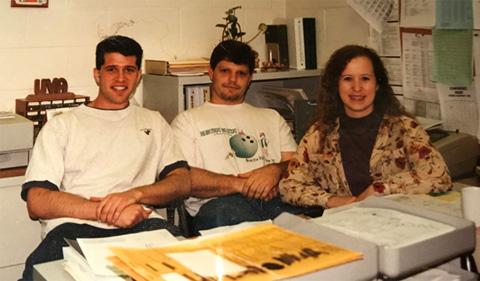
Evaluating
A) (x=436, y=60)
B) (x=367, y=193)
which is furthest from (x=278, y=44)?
(x=367, y=193)

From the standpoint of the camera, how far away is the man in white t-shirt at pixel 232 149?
250 centimetres

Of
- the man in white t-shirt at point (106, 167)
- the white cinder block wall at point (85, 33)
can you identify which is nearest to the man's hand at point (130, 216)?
the man in white t-shirt at point (106, 167)

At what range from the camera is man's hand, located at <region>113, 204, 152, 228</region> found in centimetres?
206

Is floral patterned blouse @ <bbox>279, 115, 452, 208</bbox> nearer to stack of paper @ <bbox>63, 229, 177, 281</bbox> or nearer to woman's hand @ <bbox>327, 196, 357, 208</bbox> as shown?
woman's hand @ <bbox>327, 196, 357, 208</bbox>

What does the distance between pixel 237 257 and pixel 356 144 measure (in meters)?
1.43

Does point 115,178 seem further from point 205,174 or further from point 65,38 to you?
point 65,38

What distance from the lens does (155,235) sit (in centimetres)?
142

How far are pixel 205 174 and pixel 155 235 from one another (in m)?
1.14

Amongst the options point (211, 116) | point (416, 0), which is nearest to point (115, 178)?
point (211, 116)

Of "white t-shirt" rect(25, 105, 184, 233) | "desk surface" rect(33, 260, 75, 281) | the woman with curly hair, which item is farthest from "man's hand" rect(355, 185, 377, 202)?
"desk surface" rect(33, 260, 75, 281)

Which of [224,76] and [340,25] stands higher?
[340,25]

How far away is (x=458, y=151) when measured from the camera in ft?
8.39

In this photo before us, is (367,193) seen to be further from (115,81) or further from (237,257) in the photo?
(237,257)

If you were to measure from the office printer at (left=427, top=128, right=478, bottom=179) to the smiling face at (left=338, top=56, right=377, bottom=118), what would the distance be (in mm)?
386
